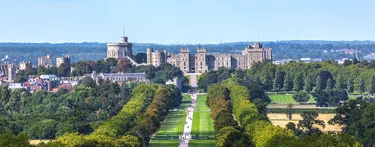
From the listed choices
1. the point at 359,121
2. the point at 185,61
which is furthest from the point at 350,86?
the point at 359,121

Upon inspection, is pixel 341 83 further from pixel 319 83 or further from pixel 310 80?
pixel 310 80

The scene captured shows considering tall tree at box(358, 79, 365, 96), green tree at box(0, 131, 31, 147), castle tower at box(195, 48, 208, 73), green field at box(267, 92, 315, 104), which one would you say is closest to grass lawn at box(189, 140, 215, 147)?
green tree at box(0, 131, 31, 147)

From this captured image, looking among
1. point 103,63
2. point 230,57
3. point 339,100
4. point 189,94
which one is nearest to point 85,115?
point 339,100

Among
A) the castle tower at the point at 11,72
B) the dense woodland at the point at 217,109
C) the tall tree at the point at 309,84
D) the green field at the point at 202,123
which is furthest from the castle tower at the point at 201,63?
the green field at the point at 202,123

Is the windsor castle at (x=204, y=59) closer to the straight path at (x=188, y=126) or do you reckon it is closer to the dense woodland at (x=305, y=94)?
the dense woodland at (x=305, y=94)

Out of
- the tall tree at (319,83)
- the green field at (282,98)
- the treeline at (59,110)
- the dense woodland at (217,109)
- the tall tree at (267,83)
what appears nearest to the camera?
the dense woodland at (217,109)

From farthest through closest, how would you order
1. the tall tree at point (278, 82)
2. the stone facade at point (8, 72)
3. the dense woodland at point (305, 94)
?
the stone facade at point (8, 72), the tall tree at point (278, 82), the dense woodland at point (305, 94)

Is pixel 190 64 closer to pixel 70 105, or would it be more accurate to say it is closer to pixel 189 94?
pixel 189 94
